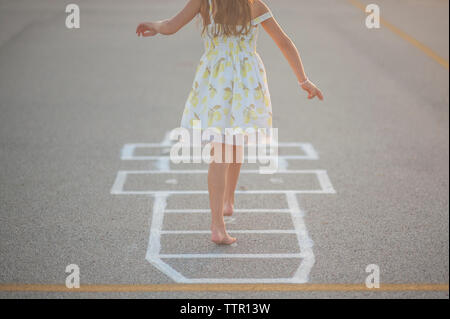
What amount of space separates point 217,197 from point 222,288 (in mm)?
675

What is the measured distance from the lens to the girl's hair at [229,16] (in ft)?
12.8

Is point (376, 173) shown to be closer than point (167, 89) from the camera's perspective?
Yes

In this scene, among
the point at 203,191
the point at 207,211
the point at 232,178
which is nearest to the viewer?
the point at 232,178

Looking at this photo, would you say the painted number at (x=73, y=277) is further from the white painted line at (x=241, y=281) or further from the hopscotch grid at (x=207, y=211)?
the white painted line at (x=241, y=281)

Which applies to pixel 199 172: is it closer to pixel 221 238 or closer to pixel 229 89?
pixel 221 238

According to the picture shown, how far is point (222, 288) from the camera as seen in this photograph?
12.4 ft

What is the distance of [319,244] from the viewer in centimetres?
442

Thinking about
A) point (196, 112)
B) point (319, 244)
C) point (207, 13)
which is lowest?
point (319, 244)

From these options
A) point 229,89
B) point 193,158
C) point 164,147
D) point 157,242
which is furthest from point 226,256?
point 164,147

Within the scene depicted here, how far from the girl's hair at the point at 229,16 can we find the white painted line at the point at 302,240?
1.59 metres
